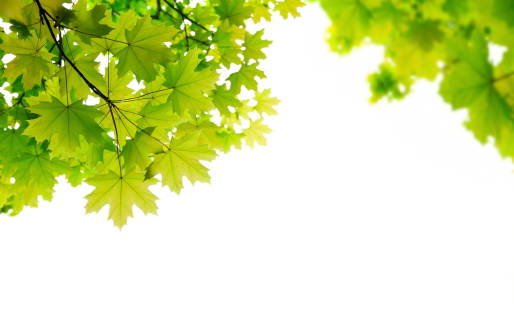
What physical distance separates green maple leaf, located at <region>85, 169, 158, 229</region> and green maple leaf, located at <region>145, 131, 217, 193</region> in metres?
0.08

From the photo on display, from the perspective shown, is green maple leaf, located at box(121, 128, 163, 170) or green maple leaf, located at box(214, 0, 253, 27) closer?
green maple leaf, located at box(121, 128, 163, 170)

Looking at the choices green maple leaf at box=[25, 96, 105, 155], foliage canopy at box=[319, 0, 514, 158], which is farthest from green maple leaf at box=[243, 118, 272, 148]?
foliage canopy at box=[319, 0, 514, 158]

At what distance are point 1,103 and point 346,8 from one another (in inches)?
92.3

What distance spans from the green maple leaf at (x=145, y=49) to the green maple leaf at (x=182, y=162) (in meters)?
0.37

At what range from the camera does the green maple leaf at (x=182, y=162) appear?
64.8 inches

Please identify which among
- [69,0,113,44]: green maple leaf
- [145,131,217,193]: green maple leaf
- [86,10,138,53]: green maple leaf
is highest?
[86,10,138,53]: green maple leaf

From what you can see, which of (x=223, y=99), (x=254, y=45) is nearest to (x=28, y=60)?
(x=223, y=99)

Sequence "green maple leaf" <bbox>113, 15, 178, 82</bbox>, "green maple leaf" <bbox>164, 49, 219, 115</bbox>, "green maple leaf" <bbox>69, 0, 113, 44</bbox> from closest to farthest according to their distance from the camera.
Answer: "green maple leaf" <bbox>69, 0, 113, 44</bbox> → "green maple leaf" <bbox>113, 15, 178, 82</bbox> → "green maple leaf" <bbox>164, 49, 219, 115</bbox>

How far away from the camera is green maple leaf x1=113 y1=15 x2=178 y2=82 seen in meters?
1.58

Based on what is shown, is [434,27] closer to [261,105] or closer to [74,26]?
[74,26]

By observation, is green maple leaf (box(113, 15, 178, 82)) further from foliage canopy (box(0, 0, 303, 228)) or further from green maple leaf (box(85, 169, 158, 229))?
green maple leaf (box(85, 169, 158, 229))

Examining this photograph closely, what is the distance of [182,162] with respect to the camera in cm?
172

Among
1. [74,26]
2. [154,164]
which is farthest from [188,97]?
[74,26]

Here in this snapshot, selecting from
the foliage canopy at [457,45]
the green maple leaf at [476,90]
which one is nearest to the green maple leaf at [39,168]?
the foliage canopy at [457,45]
